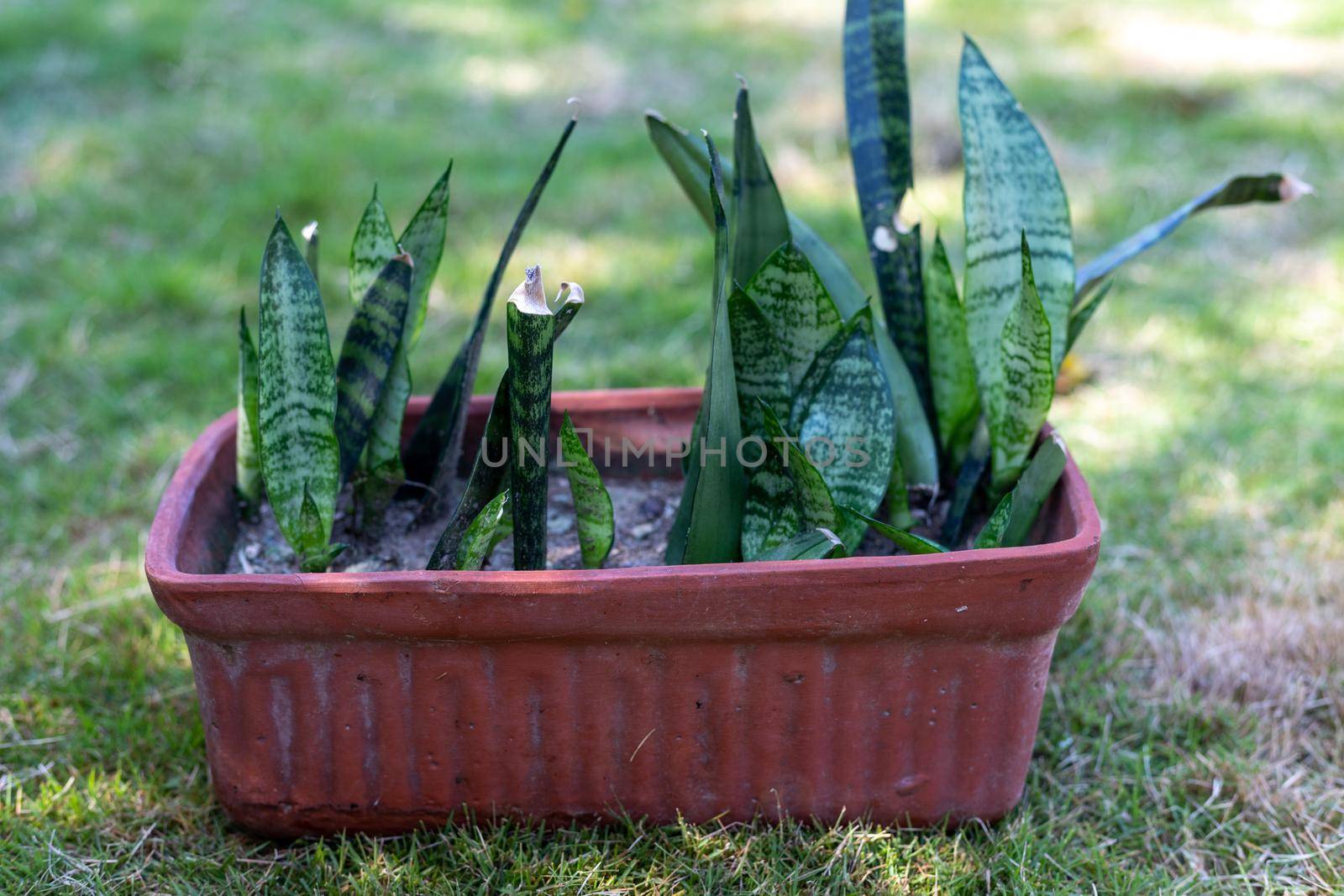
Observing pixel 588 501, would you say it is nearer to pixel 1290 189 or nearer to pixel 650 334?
pixel 1290 189

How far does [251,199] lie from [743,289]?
1.85 meters

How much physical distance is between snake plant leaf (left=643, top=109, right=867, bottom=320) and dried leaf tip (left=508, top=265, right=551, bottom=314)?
298mm

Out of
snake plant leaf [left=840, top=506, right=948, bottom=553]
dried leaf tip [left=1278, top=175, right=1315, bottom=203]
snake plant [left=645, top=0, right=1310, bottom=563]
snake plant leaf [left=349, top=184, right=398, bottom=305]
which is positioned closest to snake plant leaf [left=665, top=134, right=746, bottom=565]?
snake plant [left=645, top=0, right=1310, bottom=563]

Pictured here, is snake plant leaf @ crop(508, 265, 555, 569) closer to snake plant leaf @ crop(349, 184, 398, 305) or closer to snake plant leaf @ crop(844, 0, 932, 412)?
snake plant leaf @ crop(349, 184, 398, 305)

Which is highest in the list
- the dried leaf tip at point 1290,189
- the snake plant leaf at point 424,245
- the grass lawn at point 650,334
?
the dried leaf tip at point 1290,189

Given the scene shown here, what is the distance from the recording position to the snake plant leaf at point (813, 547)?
98 cm

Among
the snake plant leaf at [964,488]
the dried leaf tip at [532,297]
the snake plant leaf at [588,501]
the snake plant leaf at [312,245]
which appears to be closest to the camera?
the dried leaf tip at [532,297]

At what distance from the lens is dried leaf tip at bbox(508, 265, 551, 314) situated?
2.91ft

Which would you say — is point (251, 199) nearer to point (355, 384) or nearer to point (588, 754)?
point (355, 384)

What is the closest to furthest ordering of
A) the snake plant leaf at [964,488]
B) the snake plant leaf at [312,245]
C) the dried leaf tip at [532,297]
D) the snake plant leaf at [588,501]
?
1. the dried leaf tip at [532,297]
2. the snake plant leaf at [588,501]
3. the snake plant leaf at [312,245]
4. the snake plant leaf at [964,488]

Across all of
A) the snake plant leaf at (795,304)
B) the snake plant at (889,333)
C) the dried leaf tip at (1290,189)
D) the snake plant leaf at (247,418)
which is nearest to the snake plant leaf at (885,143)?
the snake plant at (889,333)

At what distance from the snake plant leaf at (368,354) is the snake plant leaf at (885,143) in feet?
1.53

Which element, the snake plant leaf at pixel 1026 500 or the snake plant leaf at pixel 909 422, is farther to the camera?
the snake plant leaf at pixel 909 422

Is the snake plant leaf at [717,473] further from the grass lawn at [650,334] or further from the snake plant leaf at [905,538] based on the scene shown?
the grass lawn at [650,334]
